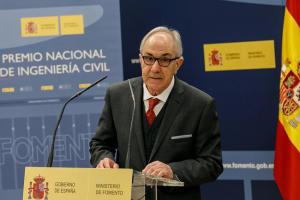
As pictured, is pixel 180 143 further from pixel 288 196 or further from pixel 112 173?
pixel 288 196

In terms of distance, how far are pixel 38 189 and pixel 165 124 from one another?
74 cm

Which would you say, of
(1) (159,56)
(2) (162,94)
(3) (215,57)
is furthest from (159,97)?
(3) (215,57)

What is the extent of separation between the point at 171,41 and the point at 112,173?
750 millimetres

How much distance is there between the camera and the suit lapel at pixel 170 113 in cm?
238

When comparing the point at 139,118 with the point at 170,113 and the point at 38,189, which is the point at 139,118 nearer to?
the point at 170,113

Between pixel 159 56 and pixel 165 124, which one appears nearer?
pixel 159 56

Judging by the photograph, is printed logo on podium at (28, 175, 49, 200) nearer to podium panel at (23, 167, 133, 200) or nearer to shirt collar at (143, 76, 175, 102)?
podium panel at (23, 167, 133, 200)

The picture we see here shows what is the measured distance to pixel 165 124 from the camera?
2404 mm

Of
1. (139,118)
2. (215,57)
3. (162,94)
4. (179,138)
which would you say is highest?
(215,57)

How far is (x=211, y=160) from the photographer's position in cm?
238

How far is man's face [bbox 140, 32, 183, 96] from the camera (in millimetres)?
2291

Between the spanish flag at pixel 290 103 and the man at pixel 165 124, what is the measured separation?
46.2 inches

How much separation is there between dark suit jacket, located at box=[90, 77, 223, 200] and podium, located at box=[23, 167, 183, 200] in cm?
44

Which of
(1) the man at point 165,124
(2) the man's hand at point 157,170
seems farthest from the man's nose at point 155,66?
(2) the man's hand at point 157,170
